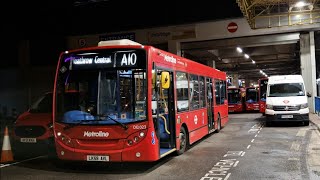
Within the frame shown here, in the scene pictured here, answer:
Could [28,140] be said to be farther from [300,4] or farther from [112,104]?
[300,4]

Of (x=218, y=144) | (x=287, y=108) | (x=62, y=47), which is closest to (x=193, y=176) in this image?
(x=218, y=144)

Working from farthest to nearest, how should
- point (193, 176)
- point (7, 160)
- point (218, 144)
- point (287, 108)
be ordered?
point (287, 108)
point (218, 144)
point (7, 160)
point (193, 176)

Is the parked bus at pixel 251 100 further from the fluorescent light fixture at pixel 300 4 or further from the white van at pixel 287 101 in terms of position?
the white van at pixel 287 101

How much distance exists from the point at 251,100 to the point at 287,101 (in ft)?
51.0

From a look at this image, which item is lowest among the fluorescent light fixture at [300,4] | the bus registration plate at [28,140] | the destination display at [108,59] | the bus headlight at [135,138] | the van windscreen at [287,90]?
the bus registration plate at [28,140]

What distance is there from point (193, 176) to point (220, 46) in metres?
20.9

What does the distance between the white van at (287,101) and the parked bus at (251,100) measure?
14199 millimetres

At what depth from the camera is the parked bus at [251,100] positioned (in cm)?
3189

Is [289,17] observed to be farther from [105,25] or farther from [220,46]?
[105,25]

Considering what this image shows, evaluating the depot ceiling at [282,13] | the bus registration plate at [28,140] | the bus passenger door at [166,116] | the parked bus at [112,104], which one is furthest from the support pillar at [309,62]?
the bus registration plate at [28,140]

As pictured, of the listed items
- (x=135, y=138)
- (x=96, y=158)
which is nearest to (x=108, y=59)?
(x=135, y=138)

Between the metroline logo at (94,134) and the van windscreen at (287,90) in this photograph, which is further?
the van windscreen at (287,90)

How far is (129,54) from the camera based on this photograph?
7.96 metres

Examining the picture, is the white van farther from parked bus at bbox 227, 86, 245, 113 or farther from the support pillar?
parked bus at bbox 227, 86, 245, 113
